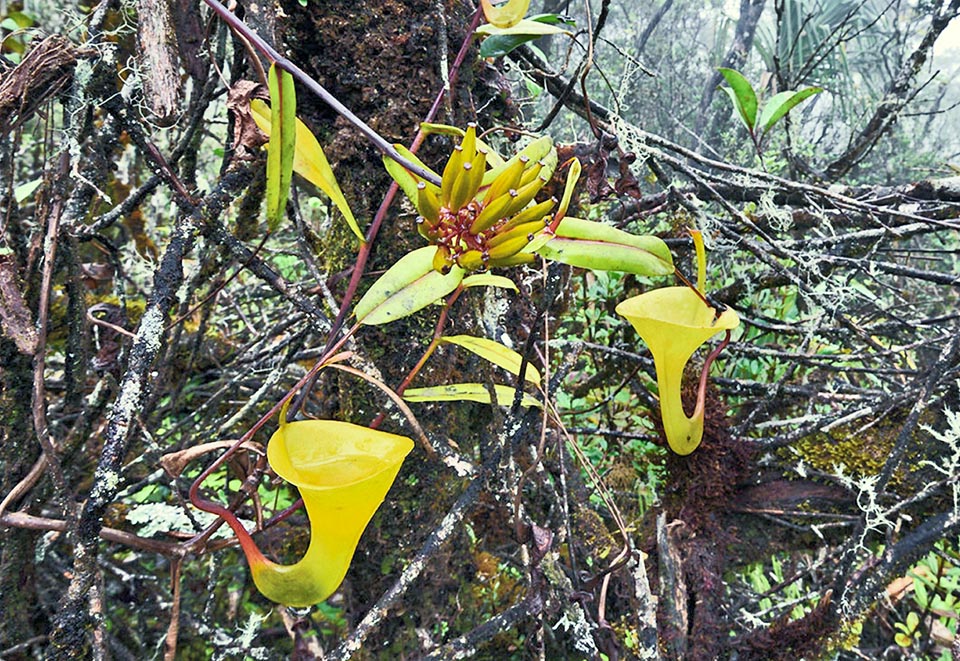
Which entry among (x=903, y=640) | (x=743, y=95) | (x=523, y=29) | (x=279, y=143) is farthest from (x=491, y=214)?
(x=903, y=640)

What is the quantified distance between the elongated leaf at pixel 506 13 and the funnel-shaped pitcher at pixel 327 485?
14.0 inches

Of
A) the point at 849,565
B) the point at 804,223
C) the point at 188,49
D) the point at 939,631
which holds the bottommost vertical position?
the point at 939,631

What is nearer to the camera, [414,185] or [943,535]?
[414,185]

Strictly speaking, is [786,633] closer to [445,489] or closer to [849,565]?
[849,565]

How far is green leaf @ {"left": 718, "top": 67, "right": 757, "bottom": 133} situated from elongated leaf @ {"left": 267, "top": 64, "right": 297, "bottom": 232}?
60 cm

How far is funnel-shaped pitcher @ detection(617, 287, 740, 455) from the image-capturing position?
501 mm

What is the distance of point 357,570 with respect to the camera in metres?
0.58

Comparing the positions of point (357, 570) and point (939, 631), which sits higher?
point (357, 570)

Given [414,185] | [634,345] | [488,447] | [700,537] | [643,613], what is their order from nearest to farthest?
[414,185] < [643,613] < [488,447] < [700,537] < [634,345]

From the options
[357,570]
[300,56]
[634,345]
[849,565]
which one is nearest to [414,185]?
[300,56]

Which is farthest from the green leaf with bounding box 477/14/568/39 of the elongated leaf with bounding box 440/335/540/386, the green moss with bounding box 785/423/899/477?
the green moss with bounding box 785/423/899/477

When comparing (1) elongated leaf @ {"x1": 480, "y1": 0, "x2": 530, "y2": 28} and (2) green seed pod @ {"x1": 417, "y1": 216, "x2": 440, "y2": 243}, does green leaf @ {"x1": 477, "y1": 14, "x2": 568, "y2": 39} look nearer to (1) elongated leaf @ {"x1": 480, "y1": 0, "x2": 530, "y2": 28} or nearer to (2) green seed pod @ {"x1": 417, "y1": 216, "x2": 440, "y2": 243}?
(1) elongated leaf @ {"x1": 480, "y1": 0, "x2": 530, "y2": 28}

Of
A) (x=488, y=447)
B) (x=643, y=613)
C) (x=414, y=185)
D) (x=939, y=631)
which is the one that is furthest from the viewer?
(x=939, y=631)

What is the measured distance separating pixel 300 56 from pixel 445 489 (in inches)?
17.1
